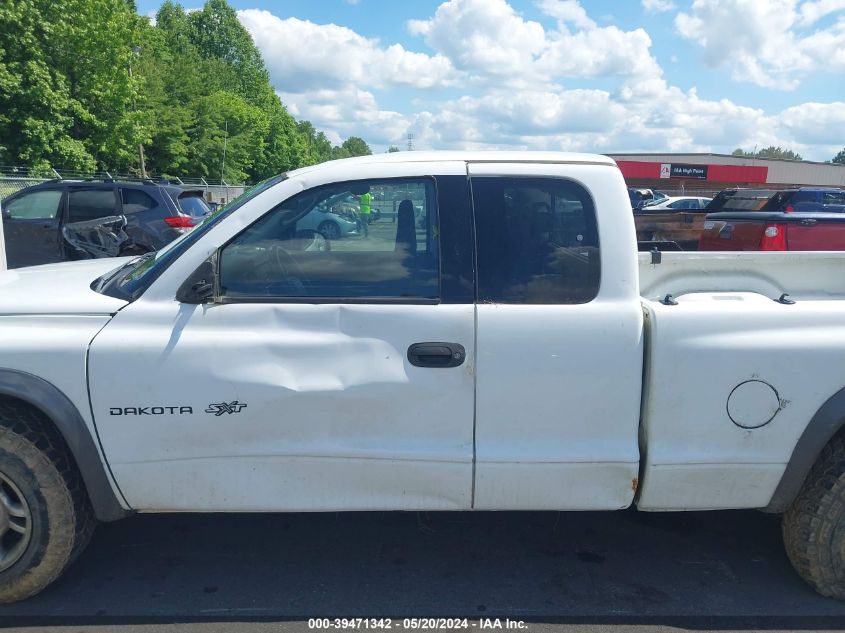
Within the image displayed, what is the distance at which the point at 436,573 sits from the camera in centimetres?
334

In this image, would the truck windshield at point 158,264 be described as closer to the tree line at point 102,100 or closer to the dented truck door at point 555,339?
the dented truck door at point 555,339

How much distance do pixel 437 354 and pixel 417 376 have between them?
0.12 meters

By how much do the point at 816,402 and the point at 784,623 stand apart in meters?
0.96

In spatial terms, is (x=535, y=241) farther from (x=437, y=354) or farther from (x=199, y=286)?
(x=199, y=286)

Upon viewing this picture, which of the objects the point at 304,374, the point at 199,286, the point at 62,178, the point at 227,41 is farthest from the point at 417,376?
the point at 227,41

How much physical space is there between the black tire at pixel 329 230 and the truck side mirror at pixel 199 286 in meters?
0.48

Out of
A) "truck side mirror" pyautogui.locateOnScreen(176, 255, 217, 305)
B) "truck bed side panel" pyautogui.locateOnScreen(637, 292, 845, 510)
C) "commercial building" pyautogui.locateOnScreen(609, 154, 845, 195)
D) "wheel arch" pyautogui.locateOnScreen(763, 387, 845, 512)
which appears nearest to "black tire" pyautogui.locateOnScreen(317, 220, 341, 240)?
"truck side mirror" pyautogui.locateOnScreen(176, 255, 217, 305)

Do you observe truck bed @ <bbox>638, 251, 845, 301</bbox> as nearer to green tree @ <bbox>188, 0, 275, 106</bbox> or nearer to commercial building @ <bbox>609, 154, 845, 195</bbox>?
commercial building @ <bbox>609, 154, 845, 195</bbox>

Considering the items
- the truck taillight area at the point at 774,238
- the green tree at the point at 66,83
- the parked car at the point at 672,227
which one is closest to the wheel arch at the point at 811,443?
the truck taillight area at the point at 774,238

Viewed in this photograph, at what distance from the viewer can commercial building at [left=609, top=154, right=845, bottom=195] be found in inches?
2159

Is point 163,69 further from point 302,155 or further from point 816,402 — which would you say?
point 816,402

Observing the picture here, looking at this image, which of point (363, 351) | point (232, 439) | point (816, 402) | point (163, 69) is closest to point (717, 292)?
point (816, 402)

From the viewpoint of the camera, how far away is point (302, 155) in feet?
238

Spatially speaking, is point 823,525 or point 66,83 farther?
point 66,83
